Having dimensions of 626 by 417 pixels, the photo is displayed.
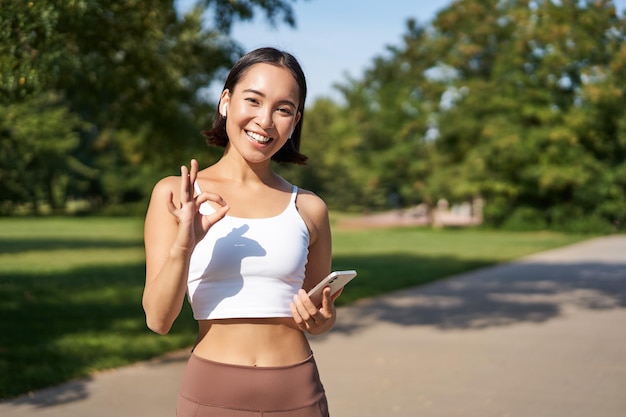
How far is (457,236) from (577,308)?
21174 millimetres

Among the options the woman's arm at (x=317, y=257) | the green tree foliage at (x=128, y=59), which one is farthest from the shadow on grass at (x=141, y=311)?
the woman's arm at (x=317, y=257)

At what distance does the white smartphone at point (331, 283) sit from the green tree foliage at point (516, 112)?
34.2m

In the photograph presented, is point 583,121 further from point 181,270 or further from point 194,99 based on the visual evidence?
point 181,270

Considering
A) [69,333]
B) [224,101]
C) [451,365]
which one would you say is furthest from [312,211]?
[69,333]

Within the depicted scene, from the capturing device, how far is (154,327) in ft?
7.09

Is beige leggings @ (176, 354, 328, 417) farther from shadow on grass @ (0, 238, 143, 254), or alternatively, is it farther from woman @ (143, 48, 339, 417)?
shadow on grass @ (0, 238, 143, 254)

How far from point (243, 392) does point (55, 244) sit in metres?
26.2

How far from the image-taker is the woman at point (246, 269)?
2.14 metres

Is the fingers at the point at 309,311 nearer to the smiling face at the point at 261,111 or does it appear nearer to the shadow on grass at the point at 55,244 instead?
the smiling face at the point at 261,111

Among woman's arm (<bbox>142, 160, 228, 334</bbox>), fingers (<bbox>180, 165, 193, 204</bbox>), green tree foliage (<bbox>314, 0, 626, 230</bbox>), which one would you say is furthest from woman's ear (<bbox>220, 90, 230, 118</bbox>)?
green tree foliage (<bbox>314, 0, 626, 230</bbox>)

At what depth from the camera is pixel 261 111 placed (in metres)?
2.25

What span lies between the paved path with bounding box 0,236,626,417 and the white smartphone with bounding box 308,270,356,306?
4197mm

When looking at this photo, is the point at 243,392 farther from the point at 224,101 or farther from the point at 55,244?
the point at 55,244

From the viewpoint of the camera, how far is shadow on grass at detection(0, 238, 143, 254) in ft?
81.8
